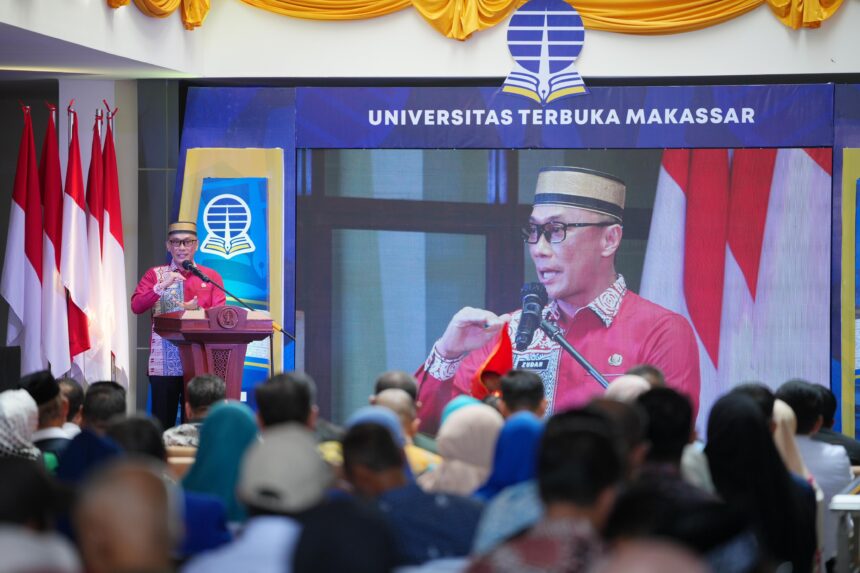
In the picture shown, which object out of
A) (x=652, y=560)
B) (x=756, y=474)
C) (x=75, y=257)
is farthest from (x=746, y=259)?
(x=652, y=560)

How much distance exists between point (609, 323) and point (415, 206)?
5.44 feet

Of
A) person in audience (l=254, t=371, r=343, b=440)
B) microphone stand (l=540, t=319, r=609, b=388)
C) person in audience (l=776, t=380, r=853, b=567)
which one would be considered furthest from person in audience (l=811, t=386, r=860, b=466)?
microphone stand (l=540, t=319, r=609, b=388)

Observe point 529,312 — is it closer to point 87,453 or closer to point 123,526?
point 87,453

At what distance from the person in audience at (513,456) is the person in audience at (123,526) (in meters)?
1.75

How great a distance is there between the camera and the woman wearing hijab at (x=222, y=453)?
152 inches

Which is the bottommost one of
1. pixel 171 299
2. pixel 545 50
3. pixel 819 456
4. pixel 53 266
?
pixel 819 456

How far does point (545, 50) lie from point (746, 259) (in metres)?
2.12

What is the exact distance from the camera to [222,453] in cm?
387

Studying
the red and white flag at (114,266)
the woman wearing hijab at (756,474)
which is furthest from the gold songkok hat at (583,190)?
the woman wearing hijab at (756,474)

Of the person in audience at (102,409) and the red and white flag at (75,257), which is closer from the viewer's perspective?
the person in audience at (102,409)

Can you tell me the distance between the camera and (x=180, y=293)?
319 inches

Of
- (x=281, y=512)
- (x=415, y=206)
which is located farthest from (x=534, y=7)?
(x=281, y=512)

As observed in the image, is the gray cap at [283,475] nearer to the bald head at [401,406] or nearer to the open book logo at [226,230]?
the bald head at [401,406]

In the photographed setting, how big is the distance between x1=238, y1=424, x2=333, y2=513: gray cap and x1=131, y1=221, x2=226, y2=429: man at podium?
4.71 m
